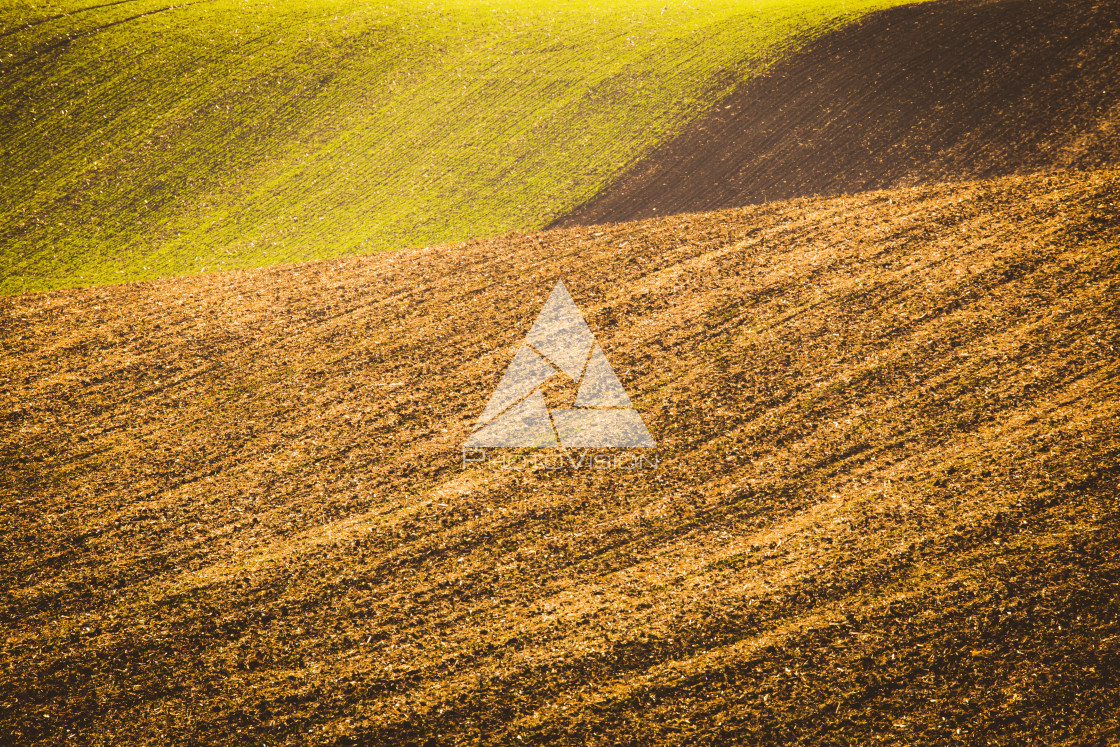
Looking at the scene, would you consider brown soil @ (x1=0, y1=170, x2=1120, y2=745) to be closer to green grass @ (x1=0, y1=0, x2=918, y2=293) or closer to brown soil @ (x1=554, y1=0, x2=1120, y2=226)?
brown soil @ (x1=554, y1=0, x2=1120, y2=226)

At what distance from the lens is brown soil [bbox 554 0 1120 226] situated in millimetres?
14281

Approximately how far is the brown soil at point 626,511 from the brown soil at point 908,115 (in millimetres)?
1978

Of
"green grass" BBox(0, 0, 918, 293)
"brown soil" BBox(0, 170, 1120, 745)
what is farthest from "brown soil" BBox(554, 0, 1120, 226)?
"brown soil" BBox(0, 170, 1120, 745)

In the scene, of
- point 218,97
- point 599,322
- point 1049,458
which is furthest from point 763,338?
point 218,97

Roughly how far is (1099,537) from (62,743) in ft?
44.6

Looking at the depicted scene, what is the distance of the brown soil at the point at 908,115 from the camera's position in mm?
14281

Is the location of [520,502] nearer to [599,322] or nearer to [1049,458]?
[599,322]

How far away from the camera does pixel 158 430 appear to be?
1064cm

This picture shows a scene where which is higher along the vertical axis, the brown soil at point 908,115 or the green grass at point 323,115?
the green grass at point 323,115

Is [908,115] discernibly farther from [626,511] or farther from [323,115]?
[323,115]

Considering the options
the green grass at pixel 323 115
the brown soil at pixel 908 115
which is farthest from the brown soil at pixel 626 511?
the green grass at pixel 323 115

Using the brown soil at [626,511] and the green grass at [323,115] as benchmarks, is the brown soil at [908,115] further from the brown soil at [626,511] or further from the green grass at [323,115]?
the brown soil at [626,511]

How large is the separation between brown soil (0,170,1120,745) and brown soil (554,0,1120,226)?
198cm

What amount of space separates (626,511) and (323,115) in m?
17.4
